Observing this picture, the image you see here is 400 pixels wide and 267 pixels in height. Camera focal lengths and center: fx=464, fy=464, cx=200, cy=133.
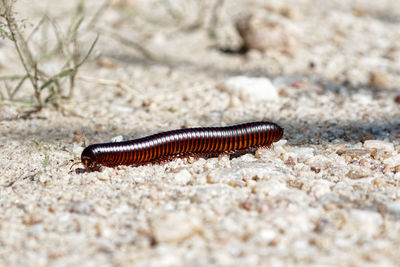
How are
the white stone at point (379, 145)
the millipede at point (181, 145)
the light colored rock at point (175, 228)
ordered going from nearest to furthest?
the light colored rock at point (175, 228), the millipede at point (181, 145), the white stone at point (379, 145)

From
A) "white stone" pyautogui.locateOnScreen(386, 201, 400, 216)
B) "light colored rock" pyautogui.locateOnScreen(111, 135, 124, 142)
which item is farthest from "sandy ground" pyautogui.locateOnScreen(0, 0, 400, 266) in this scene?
"light colored rock" pyautogui.locateOnScreen(111, 135, 124, 142)

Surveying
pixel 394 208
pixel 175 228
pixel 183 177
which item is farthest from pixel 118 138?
pixel 394 208

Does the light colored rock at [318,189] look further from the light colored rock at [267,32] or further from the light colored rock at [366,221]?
the light colored rock at [267,32]

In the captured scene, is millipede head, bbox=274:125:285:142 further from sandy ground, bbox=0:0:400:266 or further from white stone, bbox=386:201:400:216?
white stone, bbox=386:201:400:216

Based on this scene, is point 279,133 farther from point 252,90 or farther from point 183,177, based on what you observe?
point 252,90

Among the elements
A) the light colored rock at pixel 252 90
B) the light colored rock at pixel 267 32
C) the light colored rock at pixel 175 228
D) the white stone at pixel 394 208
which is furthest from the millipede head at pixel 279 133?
the light colored rock at pixel 267 32

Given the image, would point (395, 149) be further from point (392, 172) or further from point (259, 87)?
point (259, 87)
